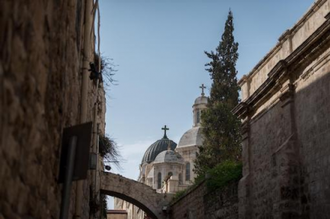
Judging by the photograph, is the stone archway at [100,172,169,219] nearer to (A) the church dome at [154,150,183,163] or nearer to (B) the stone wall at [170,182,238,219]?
(B) the stone wall at [170,182,238,219]

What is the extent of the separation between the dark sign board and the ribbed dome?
58.3 m

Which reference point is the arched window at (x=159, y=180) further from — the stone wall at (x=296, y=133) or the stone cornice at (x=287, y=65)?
the stone wall at (x=296, y=133)

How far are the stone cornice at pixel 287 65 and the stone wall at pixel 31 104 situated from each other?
8045 mm

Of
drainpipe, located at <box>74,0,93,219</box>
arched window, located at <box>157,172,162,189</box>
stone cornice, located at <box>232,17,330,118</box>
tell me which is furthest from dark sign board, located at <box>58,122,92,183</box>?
arched window, located at <box>157,172,162,189</box>

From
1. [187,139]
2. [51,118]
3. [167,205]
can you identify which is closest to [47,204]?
[51,118]

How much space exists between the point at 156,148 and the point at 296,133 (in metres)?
50.5

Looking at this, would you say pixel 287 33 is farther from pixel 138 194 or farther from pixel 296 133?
pixel 138 194

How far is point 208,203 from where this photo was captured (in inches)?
754

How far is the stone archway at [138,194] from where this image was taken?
86.4 ft

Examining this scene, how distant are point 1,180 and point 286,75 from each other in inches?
469

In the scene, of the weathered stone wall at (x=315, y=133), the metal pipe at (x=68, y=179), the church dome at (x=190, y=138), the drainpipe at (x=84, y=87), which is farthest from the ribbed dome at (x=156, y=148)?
the metal pipe at (x=68, y=179)

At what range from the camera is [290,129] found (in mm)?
13078

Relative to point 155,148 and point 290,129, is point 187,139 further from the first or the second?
point 290,129

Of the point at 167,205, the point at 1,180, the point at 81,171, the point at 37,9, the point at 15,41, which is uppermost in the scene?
the point at 167,205
